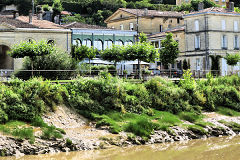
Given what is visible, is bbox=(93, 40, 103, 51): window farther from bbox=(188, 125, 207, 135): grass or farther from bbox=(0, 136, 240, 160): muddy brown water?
bbox=(0, 136, 240, 160): muddy brown water

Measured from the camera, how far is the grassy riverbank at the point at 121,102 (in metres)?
24.5

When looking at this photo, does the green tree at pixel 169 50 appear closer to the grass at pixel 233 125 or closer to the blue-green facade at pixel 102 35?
the blue-green facade at pixel 102 35

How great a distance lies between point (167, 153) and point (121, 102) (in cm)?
733

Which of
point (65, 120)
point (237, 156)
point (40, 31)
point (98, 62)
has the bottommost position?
point (237, 156)

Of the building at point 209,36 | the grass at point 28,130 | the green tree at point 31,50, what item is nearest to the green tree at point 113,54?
the green tree at point 31,50

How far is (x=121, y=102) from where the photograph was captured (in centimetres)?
2969

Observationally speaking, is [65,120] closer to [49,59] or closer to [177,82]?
[49,59]

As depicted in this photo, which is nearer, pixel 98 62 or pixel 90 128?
pixel 90 128

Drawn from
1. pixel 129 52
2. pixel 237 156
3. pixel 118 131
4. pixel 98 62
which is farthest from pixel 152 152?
pixel 98 62

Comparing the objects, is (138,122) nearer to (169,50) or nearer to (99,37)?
(169,50)

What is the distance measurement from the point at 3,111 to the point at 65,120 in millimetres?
4081

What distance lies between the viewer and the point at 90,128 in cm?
2581

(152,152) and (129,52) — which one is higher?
(129,52)

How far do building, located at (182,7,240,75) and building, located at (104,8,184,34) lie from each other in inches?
476
